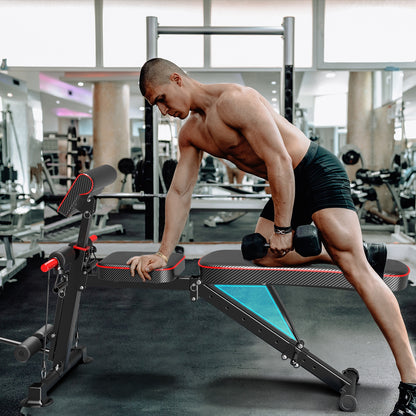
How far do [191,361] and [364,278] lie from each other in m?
1.01

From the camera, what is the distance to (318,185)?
1.78 m

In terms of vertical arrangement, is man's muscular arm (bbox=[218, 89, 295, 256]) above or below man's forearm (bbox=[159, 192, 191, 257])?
above

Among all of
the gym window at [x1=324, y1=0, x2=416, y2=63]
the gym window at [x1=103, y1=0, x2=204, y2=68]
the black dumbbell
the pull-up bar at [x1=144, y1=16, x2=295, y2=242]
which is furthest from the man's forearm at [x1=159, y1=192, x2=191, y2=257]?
the gym window at [x1=324, y1=0, x2=416, y2=63]

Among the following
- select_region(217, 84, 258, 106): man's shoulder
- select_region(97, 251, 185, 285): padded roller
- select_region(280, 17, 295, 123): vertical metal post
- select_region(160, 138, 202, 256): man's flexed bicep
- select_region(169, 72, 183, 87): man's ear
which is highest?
select_region(280, 17, 295, 123): vertical metal post

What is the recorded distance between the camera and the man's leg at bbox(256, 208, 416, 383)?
1.65 metres

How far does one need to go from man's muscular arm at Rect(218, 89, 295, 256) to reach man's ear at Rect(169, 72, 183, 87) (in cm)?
18

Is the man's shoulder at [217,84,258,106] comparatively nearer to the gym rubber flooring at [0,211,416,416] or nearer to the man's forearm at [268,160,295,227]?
the man's forearm at [268,160,295,227]

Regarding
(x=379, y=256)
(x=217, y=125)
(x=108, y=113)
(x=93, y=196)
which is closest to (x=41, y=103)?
(x=108, y=113)

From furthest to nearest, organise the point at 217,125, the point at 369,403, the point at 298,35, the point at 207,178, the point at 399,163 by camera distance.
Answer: the point at 207,178 < the point at 399,163 < the point at 298,35 < the point at 369,403 < the point at 217,125

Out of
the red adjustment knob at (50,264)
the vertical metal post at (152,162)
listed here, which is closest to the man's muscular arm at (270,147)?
the red adjustment knob at (50,264)

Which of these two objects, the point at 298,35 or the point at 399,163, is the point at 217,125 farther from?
→ the point at 399,163

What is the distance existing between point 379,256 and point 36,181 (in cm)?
397

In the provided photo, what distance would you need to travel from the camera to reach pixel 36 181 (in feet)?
16.3

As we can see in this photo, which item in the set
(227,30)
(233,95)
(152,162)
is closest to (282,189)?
(233,95)
